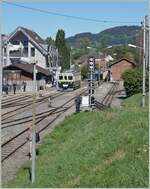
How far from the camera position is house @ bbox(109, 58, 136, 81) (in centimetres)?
9707

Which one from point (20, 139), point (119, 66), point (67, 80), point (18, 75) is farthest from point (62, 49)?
point (20, 139)

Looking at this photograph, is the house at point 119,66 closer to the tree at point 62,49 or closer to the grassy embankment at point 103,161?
the tree at point 62,49

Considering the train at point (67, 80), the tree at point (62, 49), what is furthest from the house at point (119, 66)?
the train at point (67, 80)

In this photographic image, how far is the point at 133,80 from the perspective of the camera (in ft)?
142

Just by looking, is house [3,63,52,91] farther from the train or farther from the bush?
the bush

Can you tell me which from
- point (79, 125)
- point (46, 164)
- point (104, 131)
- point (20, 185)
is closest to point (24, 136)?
point (79, 125)

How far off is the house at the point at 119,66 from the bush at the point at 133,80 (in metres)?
47.5

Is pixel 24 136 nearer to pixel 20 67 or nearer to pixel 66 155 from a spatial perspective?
pixel 66 155

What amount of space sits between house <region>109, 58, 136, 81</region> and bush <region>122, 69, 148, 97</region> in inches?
1868

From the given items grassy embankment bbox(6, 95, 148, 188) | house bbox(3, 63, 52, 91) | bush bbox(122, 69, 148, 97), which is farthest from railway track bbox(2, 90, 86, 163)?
house bbox(3, 63, 52, 91)

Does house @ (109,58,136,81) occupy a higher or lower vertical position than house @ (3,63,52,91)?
higher

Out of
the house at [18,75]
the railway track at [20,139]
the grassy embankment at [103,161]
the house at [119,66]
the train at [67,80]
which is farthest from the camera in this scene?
the house at [119,66]

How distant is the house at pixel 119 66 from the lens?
97.1 metres

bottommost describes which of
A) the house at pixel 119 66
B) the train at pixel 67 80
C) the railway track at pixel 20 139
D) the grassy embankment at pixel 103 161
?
the railway track at pixel 20 139
